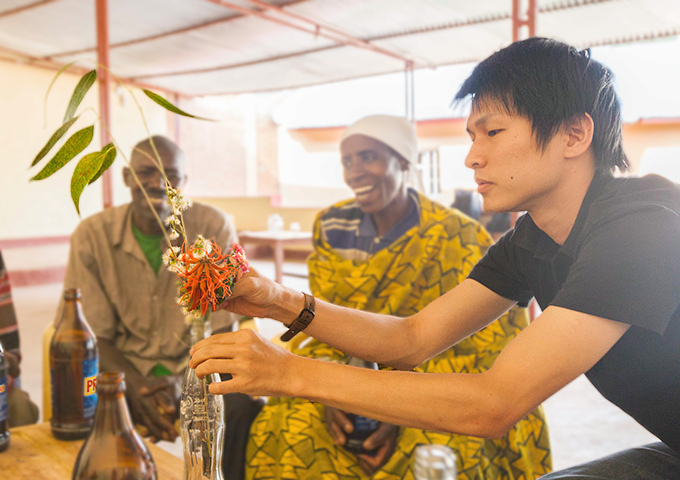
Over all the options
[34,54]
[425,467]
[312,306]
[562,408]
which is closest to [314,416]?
[312,306]

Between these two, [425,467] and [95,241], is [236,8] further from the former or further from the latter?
[425,467]

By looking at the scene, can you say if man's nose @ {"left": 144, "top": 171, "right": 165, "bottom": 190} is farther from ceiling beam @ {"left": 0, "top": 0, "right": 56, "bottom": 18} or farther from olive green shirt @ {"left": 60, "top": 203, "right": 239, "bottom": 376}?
ceiling beam @ {"left": 0, "top": 0, "right": 56, "bottom": 18}

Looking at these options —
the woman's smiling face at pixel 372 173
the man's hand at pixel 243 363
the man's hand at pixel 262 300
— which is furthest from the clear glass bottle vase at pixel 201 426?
the woman's smiling face at pixel 372 173

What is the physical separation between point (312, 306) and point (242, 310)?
0.15 m

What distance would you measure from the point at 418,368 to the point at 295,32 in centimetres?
488

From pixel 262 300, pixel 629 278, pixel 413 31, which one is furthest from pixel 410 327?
pixel 413 31

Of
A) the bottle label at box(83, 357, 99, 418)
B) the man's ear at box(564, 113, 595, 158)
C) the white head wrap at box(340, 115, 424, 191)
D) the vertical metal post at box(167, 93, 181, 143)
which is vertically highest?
the vertical metal post at box(167, 93, 181, 143)

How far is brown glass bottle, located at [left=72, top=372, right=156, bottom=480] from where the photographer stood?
117 cm

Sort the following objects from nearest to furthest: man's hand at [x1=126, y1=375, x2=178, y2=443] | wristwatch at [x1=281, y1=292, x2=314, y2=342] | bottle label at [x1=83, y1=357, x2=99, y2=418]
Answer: wristwatch at [x1=281, y1=292, x2=314, y2=342] → bottle label at [x1=83, y1=357, x2=99, y2=418] → man's hand at [x1=126, y1=375, x2=178, y2=443]

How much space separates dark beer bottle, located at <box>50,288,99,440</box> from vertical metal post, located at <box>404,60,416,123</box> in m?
6.05

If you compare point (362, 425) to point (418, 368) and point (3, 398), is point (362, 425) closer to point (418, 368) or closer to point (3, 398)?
point (418, 368)

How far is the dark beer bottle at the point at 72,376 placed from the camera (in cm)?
151

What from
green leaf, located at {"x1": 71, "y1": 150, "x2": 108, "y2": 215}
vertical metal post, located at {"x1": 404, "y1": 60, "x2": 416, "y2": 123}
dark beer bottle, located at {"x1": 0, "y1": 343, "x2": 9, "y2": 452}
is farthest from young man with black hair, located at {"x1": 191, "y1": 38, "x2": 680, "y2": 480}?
vertical metal post, located at {"x1": 404, "y1": 60, "x2": 416, "y2": 123}

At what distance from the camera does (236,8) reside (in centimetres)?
518
